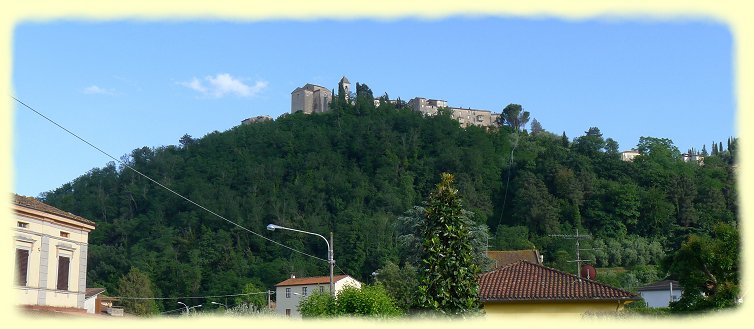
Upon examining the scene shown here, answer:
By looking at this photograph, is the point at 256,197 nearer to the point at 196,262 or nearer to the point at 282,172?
the point at 282,172

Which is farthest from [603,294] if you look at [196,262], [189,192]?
[189,192]

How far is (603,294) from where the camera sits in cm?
2441

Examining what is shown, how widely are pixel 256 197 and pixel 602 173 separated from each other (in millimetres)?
52809

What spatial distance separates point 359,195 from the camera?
13062 centimetres

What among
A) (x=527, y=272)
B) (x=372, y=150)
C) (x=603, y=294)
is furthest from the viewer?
(x=372, y=150)

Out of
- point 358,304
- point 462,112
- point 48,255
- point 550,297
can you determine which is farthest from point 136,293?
point 462,112

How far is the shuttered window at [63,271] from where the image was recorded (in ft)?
Result: 77.8

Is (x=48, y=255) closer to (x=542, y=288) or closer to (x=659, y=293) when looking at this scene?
(x=542, y=288)

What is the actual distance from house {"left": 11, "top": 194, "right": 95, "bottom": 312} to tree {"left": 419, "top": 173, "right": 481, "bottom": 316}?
9.18 metres

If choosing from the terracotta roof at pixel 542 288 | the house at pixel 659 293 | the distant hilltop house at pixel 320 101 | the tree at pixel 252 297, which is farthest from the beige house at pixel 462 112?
the terracotta roof at pixel 542 288

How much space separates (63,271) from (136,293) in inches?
2359

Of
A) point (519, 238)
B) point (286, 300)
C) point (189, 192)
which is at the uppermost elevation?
point (189, 192)

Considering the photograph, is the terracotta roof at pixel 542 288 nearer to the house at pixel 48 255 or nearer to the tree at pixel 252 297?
the house at pixel 48 255

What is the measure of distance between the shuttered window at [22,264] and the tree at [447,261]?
9.40 m
